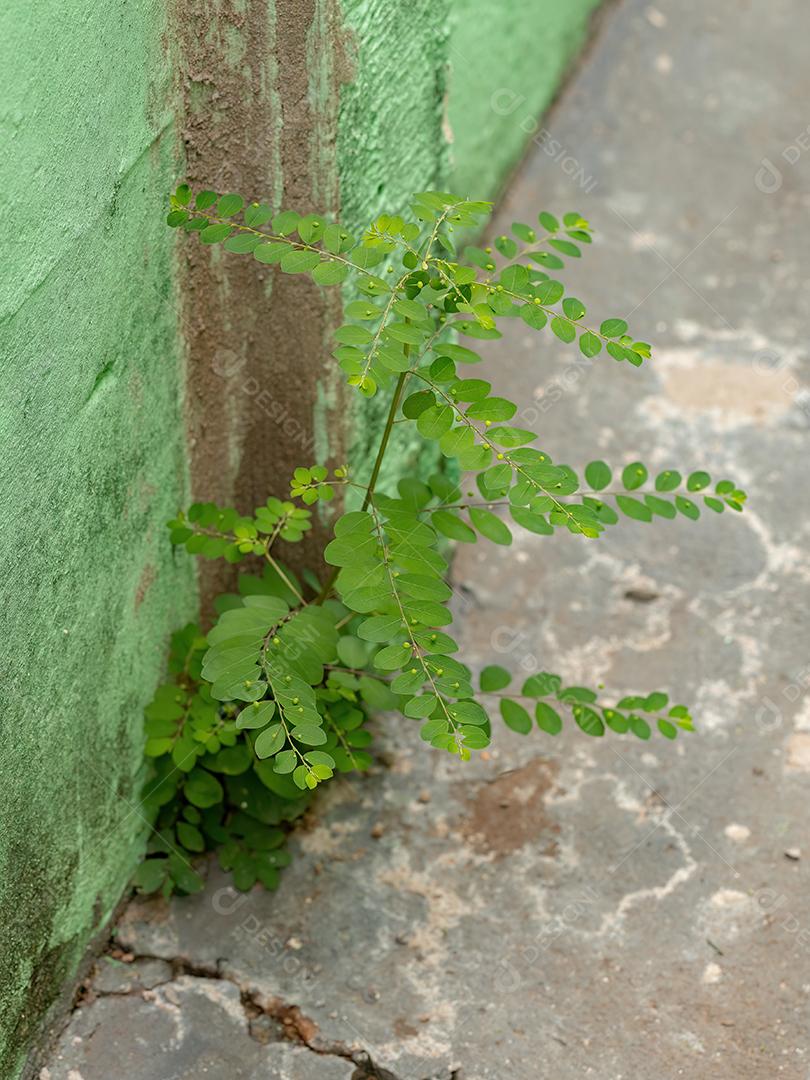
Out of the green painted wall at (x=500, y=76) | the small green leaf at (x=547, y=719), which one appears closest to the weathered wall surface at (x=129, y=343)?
the small green leaf at (x=547, y=719)

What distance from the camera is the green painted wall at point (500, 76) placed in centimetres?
428

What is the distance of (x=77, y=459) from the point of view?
8.04 ft

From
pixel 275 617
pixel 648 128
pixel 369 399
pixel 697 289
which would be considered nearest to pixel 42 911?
pixel 275 617

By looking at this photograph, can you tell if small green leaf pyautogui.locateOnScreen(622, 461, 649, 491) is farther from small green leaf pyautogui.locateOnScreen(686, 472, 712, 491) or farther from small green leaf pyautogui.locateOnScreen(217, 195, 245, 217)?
small green leaf pyautogui.locateOnScreen(217, 195, 245, 217)

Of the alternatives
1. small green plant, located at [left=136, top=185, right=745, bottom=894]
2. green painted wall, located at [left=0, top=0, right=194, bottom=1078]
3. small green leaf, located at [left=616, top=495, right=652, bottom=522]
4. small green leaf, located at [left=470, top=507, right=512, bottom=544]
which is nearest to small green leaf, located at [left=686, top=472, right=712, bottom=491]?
small green plant, located at [left=136, top=185, right=745, bottom=894]

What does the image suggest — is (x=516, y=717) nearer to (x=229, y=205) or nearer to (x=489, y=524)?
(x=489, y=524)

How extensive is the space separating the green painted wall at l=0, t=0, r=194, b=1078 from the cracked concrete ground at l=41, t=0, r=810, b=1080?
341 millimetres

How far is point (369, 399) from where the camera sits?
3084mm

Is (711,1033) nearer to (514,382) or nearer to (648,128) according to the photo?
(514,382)

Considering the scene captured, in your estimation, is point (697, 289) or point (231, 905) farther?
point (697, 289)

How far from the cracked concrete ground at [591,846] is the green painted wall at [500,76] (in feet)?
1.66

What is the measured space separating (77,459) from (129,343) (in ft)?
0.82

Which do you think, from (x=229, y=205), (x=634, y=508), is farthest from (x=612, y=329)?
(x=229, y=205)

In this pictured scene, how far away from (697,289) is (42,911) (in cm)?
300
